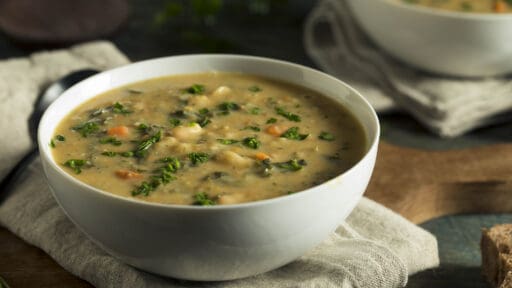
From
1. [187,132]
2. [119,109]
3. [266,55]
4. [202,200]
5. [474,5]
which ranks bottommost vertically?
[266,55]

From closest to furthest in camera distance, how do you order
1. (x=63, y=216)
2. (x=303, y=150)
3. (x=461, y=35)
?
(x=303, y=150) < (x=63, y=216) < (x=461, y=35)

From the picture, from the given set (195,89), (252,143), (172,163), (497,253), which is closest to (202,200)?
(172,163)

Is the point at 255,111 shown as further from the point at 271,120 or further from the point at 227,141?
the point at 227,141

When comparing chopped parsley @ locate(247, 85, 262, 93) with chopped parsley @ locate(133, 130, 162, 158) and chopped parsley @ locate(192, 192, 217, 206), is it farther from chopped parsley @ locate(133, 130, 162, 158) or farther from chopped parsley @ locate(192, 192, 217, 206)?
chopped parsley @ locate(192, 192, 217, 206)

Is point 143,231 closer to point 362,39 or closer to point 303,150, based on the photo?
point 303,150

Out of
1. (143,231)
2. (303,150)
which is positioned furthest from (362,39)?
(143,231)
